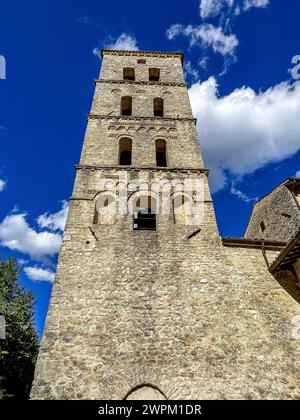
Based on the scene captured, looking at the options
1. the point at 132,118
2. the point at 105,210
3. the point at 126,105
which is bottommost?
the point at 105,210

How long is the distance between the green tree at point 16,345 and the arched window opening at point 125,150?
40.3ft

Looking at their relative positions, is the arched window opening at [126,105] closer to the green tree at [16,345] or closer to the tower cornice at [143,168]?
the tower cornice at [143,168]

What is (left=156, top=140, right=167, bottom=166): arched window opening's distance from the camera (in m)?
14.5

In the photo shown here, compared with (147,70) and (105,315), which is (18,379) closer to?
(105,315)

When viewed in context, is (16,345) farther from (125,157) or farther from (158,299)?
(158,299)

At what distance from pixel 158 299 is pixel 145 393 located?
7.72 ft

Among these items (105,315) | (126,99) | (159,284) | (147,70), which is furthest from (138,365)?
(147,70)

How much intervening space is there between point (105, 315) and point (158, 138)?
8797mm

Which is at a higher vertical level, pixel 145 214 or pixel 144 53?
pixel 144 53

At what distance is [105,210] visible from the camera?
36.3 feet

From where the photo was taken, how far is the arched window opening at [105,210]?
1077cm

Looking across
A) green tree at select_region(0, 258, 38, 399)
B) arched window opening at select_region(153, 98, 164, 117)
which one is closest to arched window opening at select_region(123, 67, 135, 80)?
arched window opening at select_region(153, 98, 164, 117)

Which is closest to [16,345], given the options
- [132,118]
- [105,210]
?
[105,210]

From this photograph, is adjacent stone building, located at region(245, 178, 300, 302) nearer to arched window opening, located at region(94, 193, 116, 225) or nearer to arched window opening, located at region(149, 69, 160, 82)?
arched window opening, located at region(94, 193, 116, 225)
